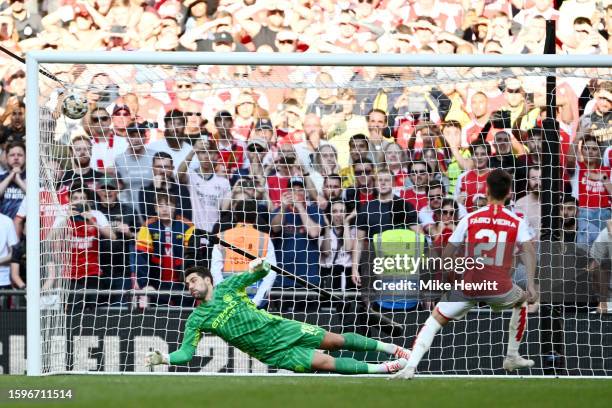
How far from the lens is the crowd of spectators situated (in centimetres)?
1042

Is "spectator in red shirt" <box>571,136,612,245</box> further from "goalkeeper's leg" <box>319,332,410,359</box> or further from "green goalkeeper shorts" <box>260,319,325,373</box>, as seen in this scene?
"green goalkeeper shorts" <box>260,319,325,373</box>

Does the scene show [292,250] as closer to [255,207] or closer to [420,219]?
[255,207]

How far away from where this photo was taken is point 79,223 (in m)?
10.9

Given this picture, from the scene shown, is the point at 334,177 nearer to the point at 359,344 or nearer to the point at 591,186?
the point at 359,344

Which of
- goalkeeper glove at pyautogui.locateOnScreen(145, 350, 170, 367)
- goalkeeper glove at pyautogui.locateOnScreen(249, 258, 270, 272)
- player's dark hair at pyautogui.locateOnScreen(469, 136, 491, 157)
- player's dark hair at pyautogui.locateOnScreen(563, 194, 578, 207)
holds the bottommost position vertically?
goalkeeper glove at pyautogui.locateOnScreen(145, 350, 170, 367)

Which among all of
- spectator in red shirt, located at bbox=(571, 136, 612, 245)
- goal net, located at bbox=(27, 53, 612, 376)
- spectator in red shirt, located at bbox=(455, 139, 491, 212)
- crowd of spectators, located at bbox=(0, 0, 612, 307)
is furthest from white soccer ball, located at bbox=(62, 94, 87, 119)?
spectator in red shirt, located at bbox=(571, 136, 612, 245)

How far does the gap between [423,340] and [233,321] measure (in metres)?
1.57

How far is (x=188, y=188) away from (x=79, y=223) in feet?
3.61

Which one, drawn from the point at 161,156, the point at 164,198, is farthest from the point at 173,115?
the point at 164,198

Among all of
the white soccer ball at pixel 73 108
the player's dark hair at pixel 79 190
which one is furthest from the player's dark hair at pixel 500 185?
the player's dark hair at pixel 79 190

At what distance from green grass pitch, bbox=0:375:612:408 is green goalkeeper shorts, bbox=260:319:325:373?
137 mm

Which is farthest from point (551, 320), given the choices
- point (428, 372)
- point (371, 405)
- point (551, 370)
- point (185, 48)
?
point (185, 48)

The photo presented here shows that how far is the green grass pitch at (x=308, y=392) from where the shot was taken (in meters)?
7.18

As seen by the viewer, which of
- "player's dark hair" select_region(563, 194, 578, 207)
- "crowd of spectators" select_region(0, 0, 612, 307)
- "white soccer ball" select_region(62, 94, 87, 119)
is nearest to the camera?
"white soccer ball" select_region(62, 94, 87, 119)
